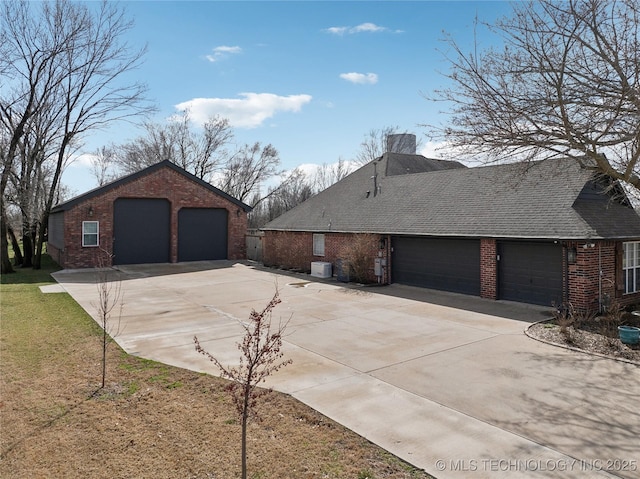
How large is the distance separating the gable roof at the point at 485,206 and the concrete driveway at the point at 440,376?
2357 mm

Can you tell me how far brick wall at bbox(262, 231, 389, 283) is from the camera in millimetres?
16547

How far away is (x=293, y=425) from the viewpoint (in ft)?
15.9

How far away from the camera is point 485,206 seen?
13828 millimetres

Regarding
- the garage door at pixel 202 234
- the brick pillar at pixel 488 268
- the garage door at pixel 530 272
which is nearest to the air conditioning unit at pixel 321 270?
the brick pillar at pixel 488 268

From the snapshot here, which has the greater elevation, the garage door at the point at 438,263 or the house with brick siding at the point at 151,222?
the house with brick siding at the point at 151,222

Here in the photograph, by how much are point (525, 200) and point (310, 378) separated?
387 inches

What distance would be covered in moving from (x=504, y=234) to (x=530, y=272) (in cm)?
130

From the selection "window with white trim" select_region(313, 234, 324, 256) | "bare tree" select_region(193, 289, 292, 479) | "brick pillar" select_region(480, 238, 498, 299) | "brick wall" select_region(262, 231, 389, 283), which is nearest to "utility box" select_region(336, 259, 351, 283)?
"brick wall" select_region(262, 231, 389, 283)

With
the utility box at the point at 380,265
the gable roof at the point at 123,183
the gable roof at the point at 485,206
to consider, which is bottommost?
the utility box at the point at 380,265

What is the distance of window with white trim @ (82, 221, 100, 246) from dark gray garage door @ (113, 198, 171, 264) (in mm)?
830

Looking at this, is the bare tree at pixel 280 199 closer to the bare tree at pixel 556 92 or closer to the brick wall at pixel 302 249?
the brick wall at pixel 302 249

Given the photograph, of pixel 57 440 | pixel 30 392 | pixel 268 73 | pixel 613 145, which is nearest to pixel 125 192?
pixel 268 73

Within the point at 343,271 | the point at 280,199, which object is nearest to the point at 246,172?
the point at 280,199

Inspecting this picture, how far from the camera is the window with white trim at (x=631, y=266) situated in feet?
39.3
